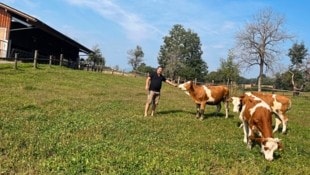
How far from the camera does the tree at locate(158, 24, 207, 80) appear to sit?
9581 cm

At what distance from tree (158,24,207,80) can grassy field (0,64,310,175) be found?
78.1m

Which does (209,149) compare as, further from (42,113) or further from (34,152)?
(42,113)

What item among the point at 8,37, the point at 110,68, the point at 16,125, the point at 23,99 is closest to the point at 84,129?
the point at 16,125

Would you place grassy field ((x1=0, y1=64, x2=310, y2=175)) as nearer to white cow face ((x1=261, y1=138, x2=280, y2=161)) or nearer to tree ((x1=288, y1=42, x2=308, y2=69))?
white cow face ((x1=261, y1=138, x2=280, y2=161))

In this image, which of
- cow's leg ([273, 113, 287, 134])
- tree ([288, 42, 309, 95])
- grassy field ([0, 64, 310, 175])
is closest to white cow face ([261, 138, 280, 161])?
grassy field ([0, 64, 310, 175])

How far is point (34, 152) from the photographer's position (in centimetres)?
916

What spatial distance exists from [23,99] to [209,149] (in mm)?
9453

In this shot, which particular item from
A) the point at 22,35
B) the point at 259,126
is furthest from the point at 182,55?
the point at 259,126

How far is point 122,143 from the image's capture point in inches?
420

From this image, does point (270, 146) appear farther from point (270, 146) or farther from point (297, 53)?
point (297, 53)

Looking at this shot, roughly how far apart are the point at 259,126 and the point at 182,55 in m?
92.3

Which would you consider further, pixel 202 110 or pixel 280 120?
pixel 202 110

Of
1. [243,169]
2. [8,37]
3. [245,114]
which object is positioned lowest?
[243,169]

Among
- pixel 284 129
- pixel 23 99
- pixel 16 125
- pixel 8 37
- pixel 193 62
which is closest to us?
pixel 16 125
